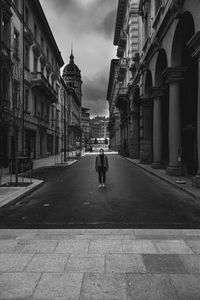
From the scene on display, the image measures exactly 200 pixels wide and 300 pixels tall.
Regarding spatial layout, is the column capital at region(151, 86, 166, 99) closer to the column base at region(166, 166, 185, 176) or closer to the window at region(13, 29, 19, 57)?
the column base at region(166, 166, 185, 176)

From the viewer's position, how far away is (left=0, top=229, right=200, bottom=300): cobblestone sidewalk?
3508 mm

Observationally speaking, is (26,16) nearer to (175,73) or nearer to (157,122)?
(157,122)

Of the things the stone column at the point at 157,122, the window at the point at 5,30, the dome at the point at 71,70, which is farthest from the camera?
the dome at the point at 71,70

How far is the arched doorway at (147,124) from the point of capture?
24516 millimetres

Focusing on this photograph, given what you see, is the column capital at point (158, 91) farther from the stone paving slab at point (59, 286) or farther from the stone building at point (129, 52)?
the stone paving slab at point (59, 286)

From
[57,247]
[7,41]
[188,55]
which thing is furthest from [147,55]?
[57,247]

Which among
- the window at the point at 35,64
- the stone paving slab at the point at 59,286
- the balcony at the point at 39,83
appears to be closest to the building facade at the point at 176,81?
the stone paving slab at the point at 59,286

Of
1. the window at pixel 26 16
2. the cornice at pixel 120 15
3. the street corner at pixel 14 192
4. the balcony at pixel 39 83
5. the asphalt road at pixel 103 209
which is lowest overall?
the asphalt road at pixel 103 209

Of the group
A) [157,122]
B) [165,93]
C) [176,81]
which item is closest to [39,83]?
[165,93]

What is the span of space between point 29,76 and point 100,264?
1148 inches

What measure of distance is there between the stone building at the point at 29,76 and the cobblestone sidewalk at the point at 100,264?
15.1 metres

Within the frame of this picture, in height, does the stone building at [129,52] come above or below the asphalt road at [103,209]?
above

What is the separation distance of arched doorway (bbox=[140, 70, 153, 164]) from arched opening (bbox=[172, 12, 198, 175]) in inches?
224

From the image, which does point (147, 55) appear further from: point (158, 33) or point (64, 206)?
point (64, 206)
